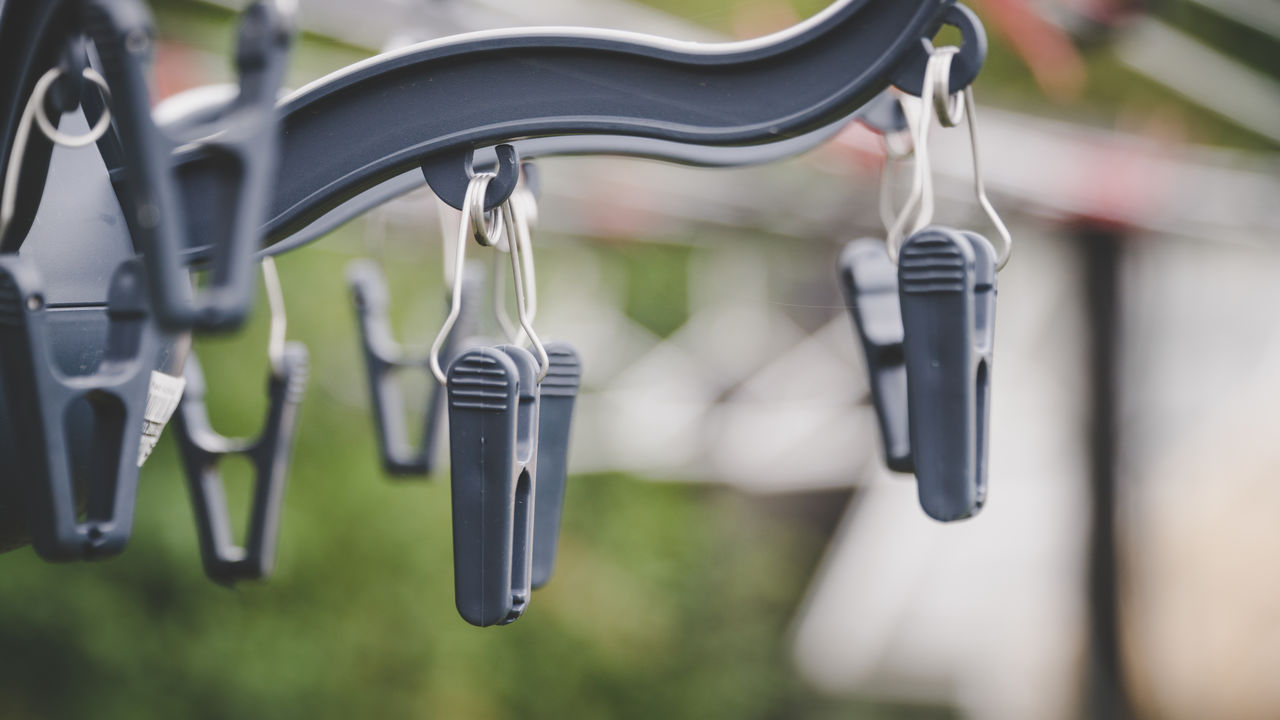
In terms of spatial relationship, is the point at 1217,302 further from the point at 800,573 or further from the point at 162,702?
the point at 162,702

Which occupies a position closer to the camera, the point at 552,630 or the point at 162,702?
the point at 162,702

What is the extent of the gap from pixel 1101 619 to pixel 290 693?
159 cm

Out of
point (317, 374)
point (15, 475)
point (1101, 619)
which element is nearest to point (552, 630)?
point (317, 374)

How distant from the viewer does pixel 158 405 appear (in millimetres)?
391

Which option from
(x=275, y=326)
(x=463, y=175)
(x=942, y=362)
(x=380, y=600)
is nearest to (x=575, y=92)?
(x=463, y=175)

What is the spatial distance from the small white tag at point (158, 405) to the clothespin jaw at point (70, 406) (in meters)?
0.06

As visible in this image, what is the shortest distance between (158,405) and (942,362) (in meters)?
0.28

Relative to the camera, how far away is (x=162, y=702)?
75.4 inches

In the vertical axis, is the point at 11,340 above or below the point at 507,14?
below

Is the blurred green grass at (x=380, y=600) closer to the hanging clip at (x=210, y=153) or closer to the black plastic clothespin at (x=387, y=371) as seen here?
the black plastic clothespin at (x=387, y=371)

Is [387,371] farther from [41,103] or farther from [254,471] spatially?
[41,103]

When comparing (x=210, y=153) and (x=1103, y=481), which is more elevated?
(x=210, y=153)

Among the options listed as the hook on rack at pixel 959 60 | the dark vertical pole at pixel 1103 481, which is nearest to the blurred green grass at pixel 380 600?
the dark vertical pole at pixel 1103 481

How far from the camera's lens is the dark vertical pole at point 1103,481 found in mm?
2123
